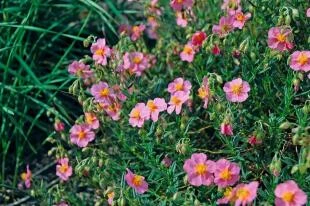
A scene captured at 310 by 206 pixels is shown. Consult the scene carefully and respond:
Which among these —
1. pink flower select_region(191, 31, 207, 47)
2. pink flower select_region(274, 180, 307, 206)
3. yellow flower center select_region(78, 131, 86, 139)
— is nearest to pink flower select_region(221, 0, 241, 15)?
pink flower select_region(191, 31, 207, 47)

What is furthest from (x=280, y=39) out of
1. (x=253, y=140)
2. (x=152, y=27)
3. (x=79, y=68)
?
(x=152, y=27)

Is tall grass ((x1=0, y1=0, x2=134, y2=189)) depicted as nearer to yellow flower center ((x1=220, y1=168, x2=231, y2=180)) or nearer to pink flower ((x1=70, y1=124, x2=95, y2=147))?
pink flower ((x1=70, y1=124, x2=95, y2=147))

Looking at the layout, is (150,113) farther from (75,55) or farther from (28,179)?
(75,55)

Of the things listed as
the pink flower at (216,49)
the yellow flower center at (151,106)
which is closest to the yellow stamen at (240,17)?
the pink flower at (216,49)

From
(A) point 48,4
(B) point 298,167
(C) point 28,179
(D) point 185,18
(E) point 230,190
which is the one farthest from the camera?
(A) point 48,4

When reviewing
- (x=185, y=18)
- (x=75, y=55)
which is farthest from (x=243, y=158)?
(x=75, y=55)

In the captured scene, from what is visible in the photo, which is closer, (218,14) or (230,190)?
(230,190)

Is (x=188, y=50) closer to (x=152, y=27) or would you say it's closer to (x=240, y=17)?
(x=240, y=17)
